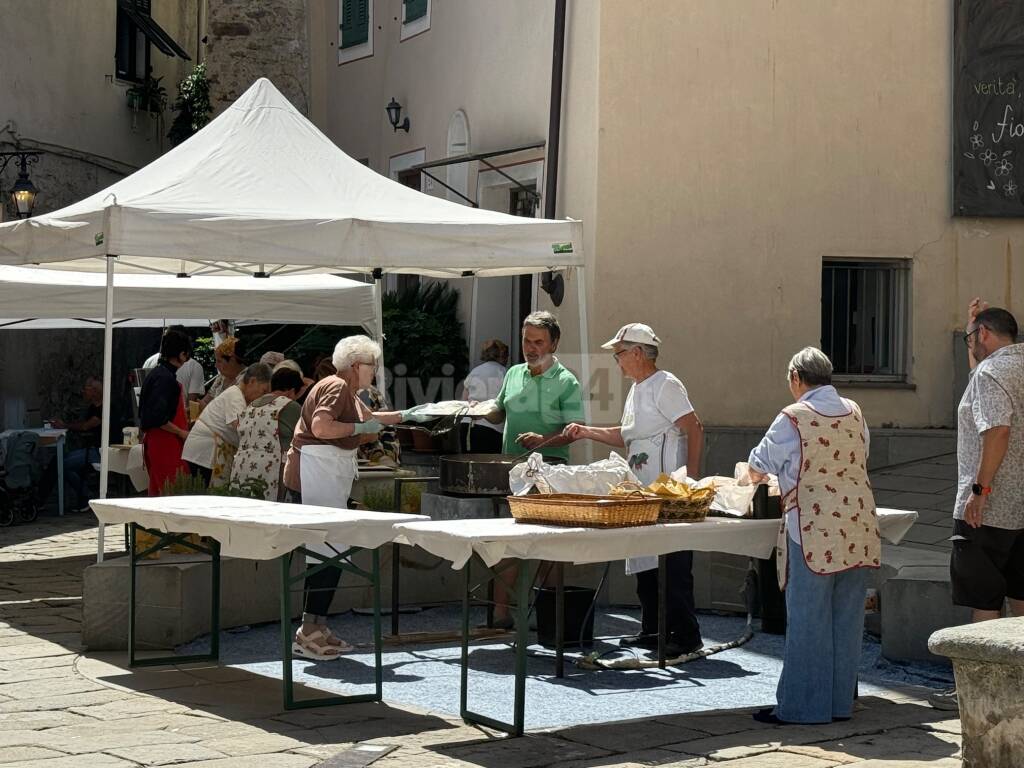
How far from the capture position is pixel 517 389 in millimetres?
9266

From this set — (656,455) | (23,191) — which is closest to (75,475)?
(23,191)

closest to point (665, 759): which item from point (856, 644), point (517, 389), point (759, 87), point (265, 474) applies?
point (856, 644)

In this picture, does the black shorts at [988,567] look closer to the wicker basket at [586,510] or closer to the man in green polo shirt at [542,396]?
the wicker basket at [586,510]

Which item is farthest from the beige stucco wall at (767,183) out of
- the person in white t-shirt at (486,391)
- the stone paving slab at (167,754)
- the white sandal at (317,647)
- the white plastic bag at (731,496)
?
the stone paving slab at (167,754)

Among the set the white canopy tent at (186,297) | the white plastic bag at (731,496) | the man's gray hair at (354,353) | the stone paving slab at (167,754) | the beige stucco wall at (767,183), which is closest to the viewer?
the stone paving slab at (167,754)

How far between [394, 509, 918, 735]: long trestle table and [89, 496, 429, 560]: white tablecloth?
0.15m

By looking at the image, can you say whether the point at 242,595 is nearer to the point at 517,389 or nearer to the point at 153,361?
the point at 517,389

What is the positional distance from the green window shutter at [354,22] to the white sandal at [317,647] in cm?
1156

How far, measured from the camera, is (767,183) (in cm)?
1402

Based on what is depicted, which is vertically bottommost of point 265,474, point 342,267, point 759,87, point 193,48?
point 265,474

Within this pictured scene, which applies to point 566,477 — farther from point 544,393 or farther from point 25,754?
point 25,754

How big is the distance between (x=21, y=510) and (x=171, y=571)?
709 centimetres

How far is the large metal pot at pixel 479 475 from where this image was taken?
29.1 ft

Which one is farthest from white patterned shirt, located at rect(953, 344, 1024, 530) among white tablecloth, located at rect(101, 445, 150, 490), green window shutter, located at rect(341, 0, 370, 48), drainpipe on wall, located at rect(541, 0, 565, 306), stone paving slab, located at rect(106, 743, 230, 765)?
green window shutter, located at rect(341, 0, 370, 48)
